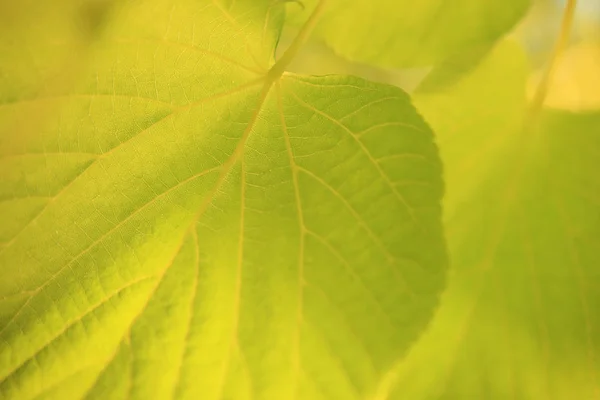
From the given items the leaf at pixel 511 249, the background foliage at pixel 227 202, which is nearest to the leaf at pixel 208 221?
the background foliage at pixel 227 202

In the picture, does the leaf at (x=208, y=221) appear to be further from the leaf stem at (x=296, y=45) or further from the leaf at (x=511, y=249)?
the leaf at (x=511, y=249)

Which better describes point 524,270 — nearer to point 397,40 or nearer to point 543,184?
point 543,184

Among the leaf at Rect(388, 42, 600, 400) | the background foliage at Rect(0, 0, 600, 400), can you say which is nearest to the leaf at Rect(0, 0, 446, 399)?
the background foliage at Rect(0, 0, 600, 400)

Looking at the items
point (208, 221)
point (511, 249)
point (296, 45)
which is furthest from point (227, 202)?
point (511, 249)

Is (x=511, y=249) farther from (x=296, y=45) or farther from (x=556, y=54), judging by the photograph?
(x=296, y=45)

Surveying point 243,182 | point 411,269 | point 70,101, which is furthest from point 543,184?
point 70,101

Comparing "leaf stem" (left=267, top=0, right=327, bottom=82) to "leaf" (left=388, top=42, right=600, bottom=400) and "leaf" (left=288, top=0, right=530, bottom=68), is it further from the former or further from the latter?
"leaf" (left=388, top=42, right=600, bottom=400)
